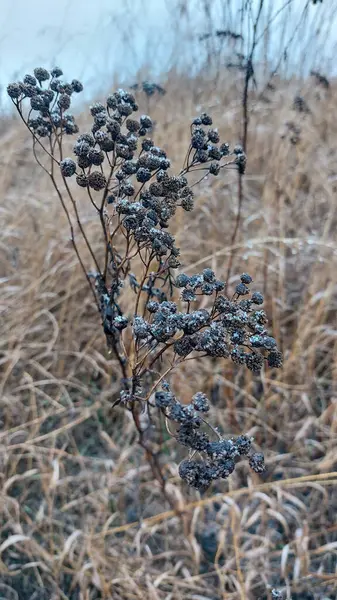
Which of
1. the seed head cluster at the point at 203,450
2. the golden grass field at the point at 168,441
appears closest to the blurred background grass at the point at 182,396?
the golden grass field at the point at 168,441

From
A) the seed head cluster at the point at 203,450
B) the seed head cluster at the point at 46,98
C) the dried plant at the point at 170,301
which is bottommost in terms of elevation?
the seed head cluster at the point at 203,450

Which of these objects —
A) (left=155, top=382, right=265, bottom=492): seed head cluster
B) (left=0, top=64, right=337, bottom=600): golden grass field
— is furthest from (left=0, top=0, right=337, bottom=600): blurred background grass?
(left=155, top=382, right=265, bottom=492): seed head cluster

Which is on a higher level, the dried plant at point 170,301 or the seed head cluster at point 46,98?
the seed head cluster at point 46,98

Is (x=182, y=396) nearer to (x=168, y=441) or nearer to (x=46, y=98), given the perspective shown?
(x=168, y=441)

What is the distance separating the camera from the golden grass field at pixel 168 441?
1739 millimetres

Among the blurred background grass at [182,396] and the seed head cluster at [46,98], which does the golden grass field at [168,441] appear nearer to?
the blurred background grass at [182,396]

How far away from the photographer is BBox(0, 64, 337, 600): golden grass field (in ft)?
5.71

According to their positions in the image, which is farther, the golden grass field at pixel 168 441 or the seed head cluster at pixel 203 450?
the golden grass field at pixel 168 441

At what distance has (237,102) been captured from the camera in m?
3.21

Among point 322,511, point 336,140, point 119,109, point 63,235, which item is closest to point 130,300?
point 63,235

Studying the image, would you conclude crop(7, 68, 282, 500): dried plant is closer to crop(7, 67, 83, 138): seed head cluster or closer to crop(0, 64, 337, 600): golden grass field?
crop(7, 67, 83, 138): seed head cluster

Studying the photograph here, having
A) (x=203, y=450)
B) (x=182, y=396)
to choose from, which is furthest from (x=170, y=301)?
(x=182, y=396)

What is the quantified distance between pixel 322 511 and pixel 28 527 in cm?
104

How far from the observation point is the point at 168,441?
219 centimetres
